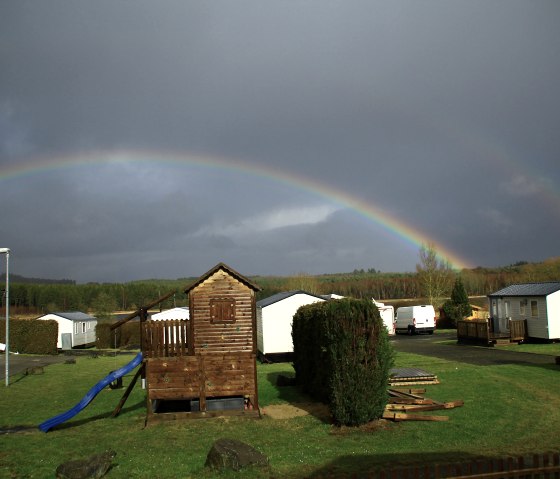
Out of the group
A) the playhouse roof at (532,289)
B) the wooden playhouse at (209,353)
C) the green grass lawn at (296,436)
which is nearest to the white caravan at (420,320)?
the playhouse roof at (532,289)

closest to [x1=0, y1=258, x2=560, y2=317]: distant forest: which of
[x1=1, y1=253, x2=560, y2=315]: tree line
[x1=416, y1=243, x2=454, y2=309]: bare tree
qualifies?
[x1=1, y1=253, x2=560, y2=315]: tree line

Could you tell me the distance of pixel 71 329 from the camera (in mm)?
56188

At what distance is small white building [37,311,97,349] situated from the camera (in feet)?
181

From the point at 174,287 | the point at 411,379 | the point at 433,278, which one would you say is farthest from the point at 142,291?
the point at 411,379

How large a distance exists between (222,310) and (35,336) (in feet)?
121

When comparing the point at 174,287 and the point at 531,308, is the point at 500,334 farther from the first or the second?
the point at 174,287

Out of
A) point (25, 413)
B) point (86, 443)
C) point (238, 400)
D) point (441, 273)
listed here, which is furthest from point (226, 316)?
point (441, 273)

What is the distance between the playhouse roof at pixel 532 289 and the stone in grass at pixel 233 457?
31.0m

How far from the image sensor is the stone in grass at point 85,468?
10039 mm

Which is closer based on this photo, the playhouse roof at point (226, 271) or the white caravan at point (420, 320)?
the playhouse roof at point (226, 271)

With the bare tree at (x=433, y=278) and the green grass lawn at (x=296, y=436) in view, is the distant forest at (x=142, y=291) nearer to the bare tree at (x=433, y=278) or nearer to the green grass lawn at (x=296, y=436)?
the bare tree at (x=433, y=278)

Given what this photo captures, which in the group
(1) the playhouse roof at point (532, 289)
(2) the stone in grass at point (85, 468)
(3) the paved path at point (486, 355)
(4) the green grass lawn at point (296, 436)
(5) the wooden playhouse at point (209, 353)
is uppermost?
(1) the playhouse roof at point (532, 289)

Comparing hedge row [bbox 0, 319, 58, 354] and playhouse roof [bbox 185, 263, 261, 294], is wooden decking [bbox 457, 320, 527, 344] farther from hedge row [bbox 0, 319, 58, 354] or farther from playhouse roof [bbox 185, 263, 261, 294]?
hedge row [bbox 0, 319, 58, 354]

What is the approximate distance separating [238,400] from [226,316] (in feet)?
8.94
